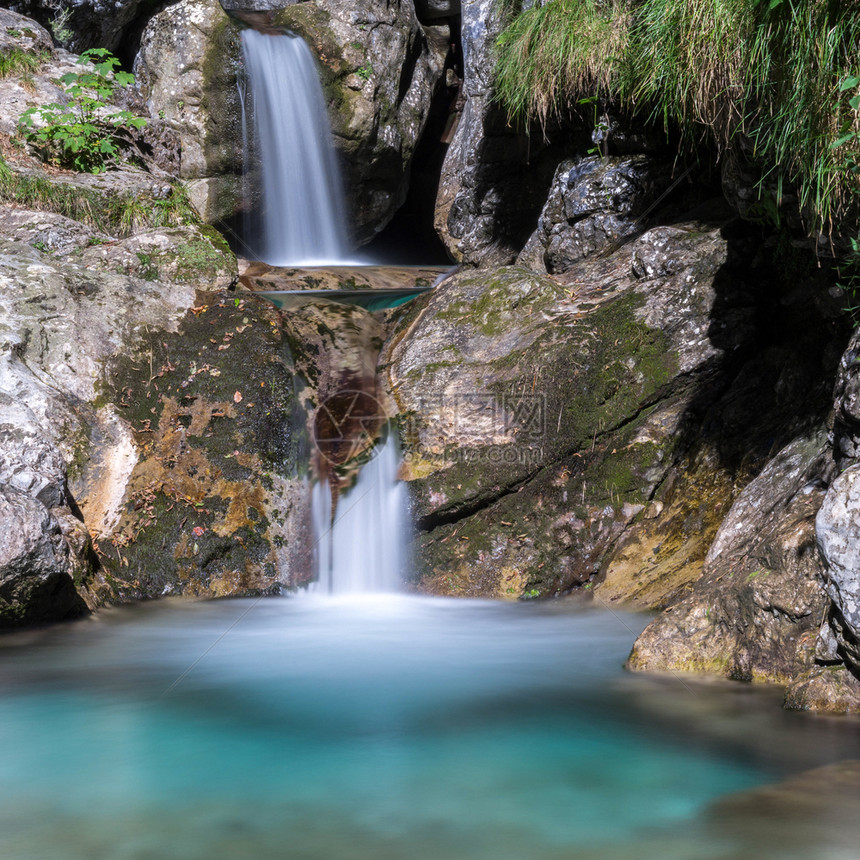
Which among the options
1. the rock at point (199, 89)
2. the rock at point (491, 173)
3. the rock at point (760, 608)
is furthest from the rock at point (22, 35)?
the rock at point (760, 608)

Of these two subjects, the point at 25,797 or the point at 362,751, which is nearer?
the point at 25,797

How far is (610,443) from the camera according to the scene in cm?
527

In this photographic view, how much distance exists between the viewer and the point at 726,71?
14.6ft

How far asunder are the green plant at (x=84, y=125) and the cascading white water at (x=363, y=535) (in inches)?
173

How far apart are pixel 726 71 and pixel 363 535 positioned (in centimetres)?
337

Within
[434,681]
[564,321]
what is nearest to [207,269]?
[564,321]

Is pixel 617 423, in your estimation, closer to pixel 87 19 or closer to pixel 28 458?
pixel 28 458

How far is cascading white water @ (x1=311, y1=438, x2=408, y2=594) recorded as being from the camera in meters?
5.30

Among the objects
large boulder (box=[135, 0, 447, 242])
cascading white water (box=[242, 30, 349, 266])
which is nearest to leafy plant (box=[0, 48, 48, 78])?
large boulder (box=[135, 0, 447, 242])

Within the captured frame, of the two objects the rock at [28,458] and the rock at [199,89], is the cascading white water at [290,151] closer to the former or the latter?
the rock at [199,89]

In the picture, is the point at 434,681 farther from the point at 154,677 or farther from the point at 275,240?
the point at 275,240

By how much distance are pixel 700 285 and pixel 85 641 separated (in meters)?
4.17

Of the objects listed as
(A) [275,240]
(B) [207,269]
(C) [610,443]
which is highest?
(A) [275,240]

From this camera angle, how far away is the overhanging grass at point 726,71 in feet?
11.0
